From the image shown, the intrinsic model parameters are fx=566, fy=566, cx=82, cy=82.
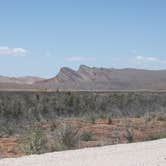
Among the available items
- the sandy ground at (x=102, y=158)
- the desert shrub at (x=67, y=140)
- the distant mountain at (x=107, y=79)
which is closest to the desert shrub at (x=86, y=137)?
the desert shrub at (x=67, y=140)

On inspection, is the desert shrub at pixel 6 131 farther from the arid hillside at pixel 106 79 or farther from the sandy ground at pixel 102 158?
the arid hillside at pixel 106 79

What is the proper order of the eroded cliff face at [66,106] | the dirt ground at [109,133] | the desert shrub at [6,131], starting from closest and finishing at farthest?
the dirt ground at [109,133], the desert shrub at [6,131], the eroded cliff face at [66,106]

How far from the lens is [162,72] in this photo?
174875 mm

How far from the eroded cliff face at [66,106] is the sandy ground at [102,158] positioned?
80.8ft

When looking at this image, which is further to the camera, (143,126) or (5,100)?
(5,100)

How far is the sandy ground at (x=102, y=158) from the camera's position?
671 inches

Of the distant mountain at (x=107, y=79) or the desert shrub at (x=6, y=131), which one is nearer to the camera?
the desert shrub at (x=6, y=131)

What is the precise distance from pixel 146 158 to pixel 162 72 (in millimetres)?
158226

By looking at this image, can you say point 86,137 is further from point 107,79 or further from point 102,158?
point 107,79

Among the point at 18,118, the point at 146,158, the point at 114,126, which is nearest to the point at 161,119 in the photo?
the point at 114,126

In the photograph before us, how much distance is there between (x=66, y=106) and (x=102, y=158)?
140 feet

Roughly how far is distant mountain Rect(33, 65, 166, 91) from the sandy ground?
12611 centimetres

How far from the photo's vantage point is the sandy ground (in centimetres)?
1703

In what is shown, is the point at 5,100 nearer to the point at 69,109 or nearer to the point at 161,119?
the point at 69,109
